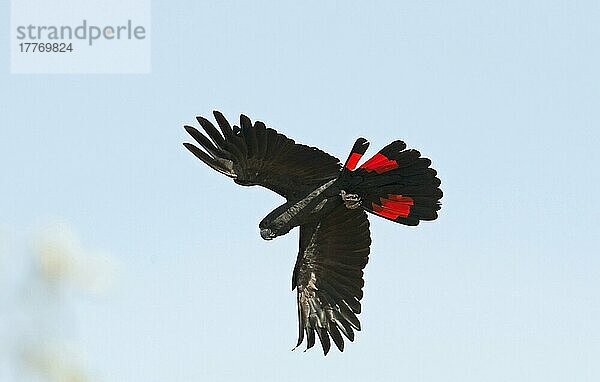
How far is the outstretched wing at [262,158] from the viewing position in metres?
15.4

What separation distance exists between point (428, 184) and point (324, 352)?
11.5ft

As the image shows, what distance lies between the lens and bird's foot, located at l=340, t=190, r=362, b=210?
633 inches

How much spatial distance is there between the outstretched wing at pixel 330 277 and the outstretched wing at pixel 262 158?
3.82ft

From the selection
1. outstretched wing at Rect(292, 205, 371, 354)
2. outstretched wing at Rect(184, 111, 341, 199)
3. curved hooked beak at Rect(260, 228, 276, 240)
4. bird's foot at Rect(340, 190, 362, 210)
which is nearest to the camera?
outstretched wing at Rect(184, 111, 341, 199)

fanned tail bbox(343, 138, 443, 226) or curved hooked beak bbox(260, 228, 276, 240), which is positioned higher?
fanned tail bbox(343, 138, 443, 226)

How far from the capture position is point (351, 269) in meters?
17.4

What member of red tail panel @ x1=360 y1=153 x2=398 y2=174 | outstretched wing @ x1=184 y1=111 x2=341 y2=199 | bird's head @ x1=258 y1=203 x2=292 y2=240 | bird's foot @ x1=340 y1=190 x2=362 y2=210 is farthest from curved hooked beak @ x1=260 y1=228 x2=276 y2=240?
red tail panel @ x1=360 y1=153 x2=398 y2=174

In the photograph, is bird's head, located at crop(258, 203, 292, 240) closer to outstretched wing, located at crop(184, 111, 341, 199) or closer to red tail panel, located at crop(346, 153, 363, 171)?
outstretched wing, located at crop(184, 111, 341, 199)

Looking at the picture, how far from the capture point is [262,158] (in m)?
15.9

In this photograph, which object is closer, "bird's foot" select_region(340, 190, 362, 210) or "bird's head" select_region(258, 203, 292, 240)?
"bird's head" select_region(258, 203, 292, 240)

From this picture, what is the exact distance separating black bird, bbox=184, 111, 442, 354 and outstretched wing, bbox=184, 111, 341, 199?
0.01 metres

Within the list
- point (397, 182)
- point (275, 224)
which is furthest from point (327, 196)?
point (397, 182)

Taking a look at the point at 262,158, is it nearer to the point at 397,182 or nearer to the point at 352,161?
the point at 352,161

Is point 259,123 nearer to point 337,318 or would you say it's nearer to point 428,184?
point 428,184
